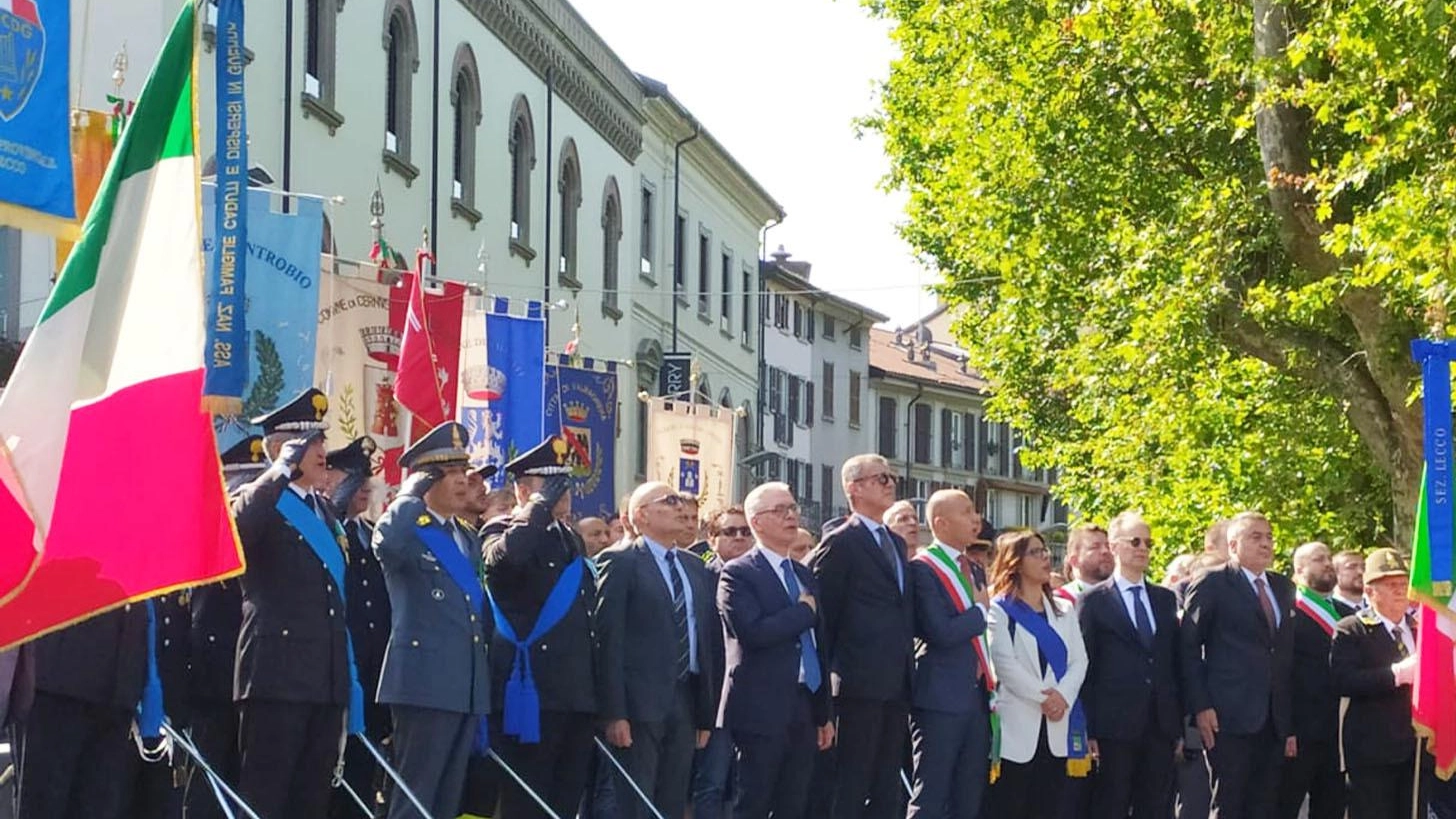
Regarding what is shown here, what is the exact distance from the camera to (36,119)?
310 inches

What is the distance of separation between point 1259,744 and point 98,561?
334 inches

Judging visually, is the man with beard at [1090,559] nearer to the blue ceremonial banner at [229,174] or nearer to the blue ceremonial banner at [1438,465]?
the blue ceremonial banner at [1438,465]

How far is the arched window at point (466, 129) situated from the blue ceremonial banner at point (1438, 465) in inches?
834

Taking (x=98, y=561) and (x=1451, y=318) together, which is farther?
(x=1451, y=318)

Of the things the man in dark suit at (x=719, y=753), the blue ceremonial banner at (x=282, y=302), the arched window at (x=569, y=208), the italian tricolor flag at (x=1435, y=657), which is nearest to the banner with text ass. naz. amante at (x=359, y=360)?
the blue ceremonial banner at (x=282, y=302)

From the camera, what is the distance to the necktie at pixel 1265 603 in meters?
13.5

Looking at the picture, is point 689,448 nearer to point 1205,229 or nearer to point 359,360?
point 1205,229

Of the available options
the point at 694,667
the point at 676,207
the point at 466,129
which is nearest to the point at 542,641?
the point at 694,667

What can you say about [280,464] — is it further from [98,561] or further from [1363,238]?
[1363,238]

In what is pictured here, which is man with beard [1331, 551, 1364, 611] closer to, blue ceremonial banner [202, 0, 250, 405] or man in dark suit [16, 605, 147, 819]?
blue ceremonial banner [202, 0, 250, 405]

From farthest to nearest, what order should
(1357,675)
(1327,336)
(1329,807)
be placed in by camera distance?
(1327,336) → (1329,807) → (1357,675)

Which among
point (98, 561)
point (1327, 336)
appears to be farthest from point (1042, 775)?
point (1327, 336)

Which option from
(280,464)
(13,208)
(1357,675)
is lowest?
(1357,675)

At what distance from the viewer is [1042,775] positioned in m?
12.6
